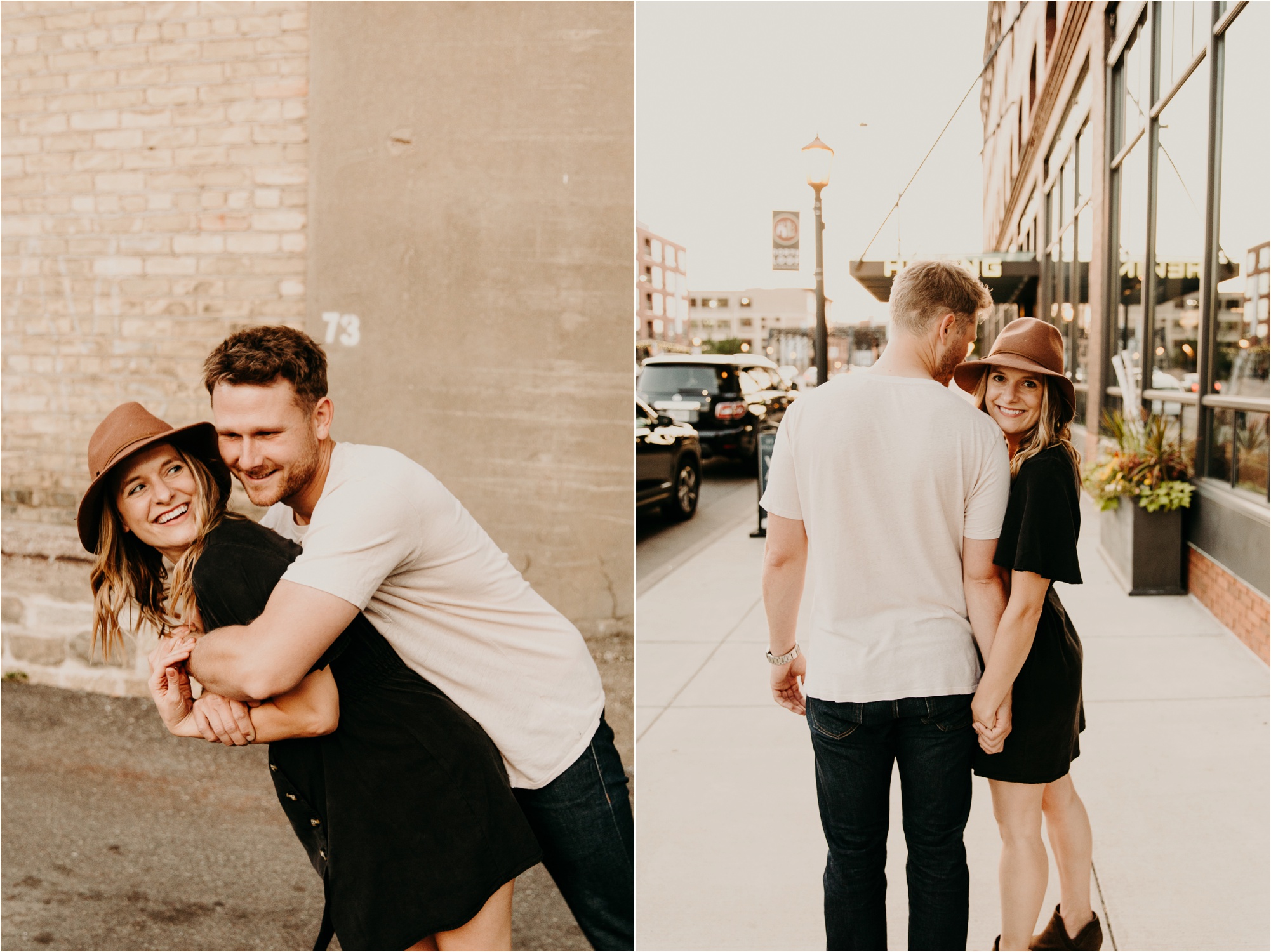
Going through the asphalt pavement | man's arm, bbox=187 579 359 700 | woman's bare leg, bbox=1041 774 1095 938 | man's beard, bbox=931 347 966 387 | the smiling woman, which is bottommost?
the asphalt pavement

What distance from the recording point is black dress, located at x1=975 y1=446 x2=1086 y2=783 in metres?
2.26

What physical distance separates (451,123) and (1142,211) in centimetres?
672

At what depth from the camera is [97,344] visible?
578cm

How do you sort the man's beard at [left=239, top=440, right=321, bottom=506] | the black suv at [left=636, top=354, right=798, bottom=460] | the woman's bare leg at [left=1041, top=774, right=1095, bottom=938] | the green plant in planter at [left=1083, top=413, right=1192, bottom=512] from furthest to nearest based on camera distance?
the black suv at [left=636, top=354, right=798, bottom=460]
the green plant in planter at [left=1083, top=413, right=1192, bottom=512]
the woman's bare leg at [left=1041, top=774, right=1095, bottom=938]
the man's beard at [left=239, top=440, right=321, bottom=506]

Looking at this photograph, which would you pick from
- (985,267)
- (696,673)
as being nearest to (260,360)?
(696,673)

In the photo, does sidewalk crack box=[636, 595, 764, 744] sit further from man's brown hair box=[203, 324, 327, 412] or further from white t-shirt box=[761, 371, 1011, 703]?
man's brown hair box=[203, 324, 327, 412]

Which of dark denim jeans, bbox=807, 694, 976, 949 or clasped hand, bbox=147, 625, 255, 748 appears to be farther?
dark denim jeans, bbox=807, 694, 976, 949

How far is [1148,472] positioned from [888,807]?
5.46 m

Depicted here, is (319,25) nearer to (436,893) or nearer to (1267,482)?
(436,893)

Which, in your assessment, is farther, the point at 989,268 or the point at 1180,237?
the point at 989,268

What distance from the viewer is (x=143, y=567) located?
7.77 feet

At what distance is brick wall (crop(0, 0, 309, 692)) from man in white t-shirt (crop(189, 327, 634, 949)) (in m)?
3.42

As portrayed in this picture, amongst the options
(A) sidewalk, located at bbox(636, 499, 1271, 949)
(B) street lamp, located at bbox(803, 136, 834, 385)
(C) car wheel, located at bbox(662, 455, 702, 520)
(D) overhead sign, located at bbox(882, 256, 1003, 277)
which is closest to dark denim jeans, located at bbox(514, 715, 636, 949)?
(A) sidewalk, located at bbox(636, 499, 1271, 949)

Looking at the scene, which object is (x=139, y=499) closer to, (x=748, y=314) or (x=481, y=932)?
(x=481, y=932)
